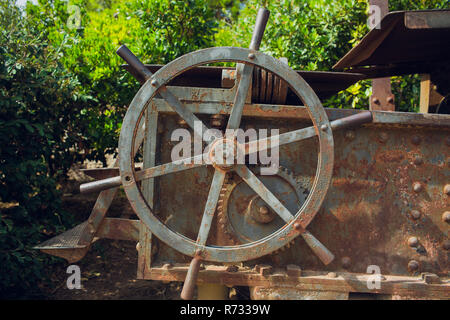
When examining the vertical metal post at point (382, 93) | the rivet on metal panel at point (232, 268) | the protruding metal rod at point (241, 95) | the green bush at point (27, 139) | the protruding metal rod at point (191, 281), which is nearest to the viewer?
the protruding metal rod at point (191, 281)

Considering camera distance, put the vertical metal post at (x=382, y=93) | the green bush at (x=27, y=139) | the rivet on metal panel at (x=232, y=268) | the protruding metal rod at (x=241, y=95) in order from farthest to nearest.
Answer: the green bush at (x=27, y=139)
the vertical metal post at (x=382, y=93)
the rivet on metal panel at (x=232, y=268)
the protruding metal rod at (x=241, y=95)

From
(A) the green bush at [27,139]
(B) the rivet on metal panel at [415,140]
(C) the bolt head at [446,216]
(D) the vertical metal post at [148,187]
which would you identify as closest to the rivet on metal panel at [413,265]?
(C) the bolt head at [446,216]

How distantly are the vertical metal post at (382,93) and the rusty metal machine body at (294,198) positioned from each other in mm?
141

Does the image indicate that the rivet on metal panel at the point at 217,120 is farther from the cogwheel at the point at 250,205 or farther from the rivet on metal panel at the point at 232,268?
the rivet on metal panel at the point at 232,268

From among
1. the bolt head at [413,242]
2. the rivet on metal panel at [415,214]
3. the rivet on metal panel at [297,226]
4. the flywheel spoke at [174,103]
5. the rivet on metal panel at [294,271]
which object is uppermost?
the flywheel spoke at [174,103]

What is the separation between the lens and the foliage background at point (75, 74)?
2773 millimetres

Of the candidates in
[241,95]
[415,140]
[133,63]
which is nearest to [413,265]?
[415,140]

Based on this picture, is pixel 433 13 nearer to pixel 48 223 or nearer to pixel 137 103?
pixel 137 103

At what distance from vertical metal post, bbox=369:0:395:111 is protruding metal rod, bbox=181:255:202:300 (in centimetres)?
130

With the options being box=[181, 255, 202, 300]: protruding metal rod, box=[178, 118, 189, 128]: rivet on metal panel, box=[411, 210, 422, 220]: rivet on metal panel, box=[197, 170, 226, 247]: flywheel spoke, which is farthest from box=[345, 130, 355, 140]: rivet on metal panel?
box=[181, 255, 202, 300]: protruding metal rod

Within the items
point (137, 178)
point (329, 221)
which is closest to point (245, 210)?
point (329, 221)

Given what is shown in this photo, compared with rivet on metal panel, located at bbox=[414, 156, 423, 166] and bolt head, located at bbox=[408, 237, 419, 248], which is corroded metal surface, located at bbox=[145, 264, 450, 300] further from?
rivet on metal panel, located at bbox=[414, 156, 423, 166]

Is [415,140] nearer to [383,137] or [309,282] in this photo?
[383,137]

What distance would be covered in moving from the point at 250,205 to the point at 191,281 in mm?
493
